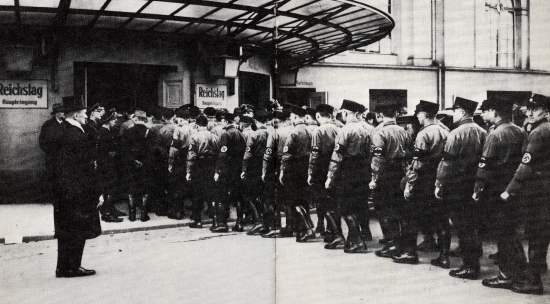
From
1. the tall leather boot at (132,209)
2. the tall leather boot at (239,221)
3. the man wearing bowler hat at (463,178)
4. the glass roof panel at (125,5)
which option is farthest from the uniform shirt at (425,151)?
the glass roof panel at (125,5)

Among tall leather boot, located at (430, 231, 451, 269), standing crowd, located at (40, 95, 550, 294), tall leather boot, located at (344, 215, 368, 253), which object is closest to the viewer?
standing crowd, located at (40, 95, 550, 294)

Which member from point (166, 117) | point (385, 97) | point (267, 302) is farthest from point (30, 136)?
point (385, 97)

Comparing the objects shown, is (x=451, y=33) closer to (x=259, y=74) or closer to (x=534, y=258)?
(x=259, y=74)

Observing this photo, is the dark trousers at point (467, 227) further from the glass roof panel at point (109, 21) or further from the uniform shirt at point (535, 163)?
the glass roof panel at point (109, 21)

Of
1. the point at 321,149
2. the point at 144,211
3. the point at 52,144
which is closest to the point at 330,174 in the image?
the point at 321,149

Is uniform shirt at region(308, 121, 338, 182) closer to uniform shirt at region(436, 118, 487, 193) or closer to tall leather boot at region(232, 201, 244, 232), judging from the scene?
tall leather boot at region(232, 201, 244, 232)

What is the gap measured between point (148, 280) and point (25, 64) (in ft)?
22.7

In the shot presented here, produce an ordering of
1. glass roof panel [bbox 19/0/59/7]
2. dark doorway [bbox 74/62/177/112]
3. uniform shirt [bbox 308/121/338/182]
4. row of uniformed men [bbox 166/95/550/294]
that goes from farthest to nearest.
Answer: dark doorway [bbox 74/62/177/112] → glass roof panel [bbox 19/0/59/7] → uniform shirt [bbox 308/121/338/182] → row of uniformed men [bbox 166/95/550/294]

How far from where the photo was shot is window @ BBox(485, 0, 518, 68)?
27.2 ft

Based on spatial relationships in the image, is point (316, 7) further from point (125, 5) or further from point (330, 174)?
point (330, 174)

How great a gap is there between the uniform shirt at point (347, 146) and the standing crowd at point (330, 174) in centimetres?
2

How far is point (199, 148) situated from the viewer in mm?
9234

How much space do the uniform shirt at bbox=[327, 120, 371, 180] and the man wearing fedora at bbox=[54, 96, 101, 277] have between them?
327 centimetres

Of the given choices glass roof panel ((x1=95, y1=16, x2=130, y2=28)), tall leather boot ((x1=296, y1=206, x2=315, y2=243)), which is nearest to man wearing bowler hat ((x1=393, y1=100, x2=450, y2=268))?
tall leather boot ((x1=296, y1=206, x2=315, y2=243))
